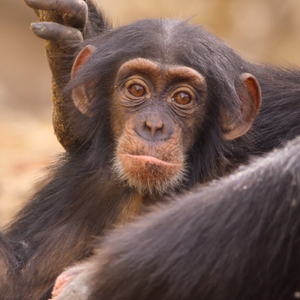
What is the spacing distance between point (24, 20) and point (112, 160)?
7360mm

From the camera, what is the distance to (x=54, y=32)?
450 cm

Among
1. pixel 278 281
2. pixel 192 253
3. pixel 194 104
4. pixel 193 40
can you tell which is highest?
pixel 193 40

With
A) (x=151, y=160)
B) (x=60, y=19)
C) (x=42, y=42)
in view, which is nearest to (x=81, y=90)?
(x=60, y=19)

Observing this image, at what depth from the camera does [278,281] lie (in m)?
2.83

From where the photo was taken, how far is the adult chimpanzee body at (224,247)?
273 centimetres

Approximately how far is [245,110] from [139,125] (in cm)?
70

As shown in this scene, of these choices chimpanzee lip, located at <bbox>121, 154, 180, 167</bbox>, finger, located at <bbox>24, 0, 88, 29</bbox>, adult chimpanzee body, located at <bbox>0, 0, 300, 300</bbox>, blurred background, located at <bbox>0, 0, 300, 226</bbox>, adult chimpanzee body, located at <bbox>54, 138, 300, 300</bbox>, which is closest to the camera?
adult chimpanzee body, located at <bbox>54, 138, 300, 300</bbox>

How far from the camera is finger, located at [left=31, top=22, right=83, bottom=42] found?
445cm

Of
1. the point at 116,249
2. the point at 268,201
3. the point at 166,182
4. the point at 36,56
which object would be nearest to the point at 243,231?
the point at 268,201

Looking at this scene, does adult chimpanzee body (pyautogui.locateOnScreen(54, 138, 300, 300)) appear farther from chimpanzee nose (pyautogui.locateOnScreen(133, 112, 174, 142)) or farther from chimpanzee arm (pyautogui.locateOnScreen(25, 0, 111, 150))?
chimpanzee arm (pyautogui.locateOnScreen(25, 0, 111, 150))

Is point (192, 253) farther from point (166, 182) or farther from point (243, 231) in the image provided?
point (166, 182)

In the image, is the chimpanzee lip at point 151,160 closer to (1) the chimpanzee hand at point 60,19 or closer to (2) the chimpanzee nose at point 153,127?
(2) the chimpanzee nose at point 153,127

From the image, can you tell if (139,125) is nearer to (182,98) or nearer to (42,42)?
(182,98)

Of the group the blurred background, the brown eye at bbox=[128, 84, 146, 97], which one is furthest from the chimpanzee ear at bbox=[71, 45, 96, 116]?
the blurred background
